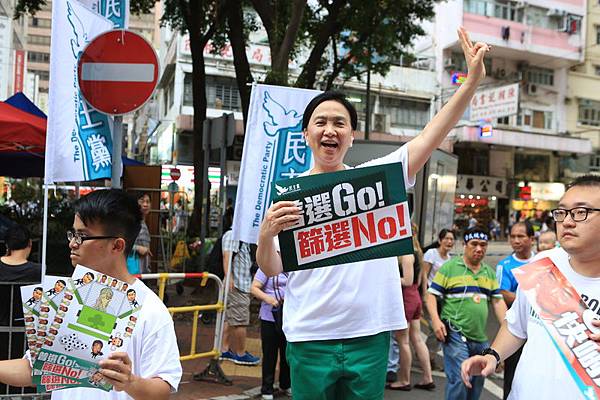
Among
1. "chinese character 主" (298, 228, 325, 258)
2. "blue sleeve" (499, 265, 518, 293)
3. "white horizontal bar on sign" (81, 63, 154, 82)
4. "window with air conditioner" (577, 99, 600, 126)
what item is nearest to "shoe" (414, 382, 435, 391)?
"blue sleeve" (499, 265, 518, 293)

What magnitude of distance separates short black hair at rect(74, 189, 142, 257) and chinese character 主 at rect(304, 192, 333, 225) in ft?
2.06

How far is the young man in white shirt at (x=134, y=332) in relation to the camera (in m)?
1.77

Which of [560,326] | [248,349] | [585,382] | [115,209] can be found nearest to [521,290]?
[560,326]

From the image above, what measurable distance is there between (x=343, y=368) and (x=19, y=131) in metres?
5.44

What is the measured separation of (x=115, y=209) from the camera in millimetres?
2043

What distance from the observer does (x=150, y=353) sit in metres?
1.88

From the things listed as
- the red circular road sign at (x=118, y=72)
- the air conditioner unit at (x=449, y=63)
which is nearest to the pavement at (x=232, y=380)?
the red circular road sign at (x=118, y=72)

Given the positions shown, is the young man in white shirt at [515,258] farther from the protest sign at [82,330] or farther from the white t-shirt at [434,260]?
the protest sign at [82,330]

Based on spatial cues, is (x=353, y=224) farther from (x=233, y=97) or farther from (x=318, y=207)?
(x=233, y=97)

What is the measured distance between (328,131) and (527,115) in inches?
1336

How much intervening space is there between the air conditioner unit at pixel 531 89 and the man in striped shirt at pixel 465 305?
103 ft

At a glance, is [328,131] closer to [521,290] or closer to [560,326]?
[521,290]

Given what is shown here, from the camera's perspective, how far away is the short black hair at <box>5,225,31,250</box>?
4777 mm

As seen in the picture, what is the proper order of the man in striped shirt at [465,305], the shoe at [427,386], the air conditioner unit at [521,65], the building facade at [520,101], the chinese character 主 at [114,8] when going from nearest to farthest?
the man in striped shirt at [465,305], the chinese character 主 at [114,8], the shoe at [427,386], the building facade at [520,101], the air conditioner unit at [521,65]
